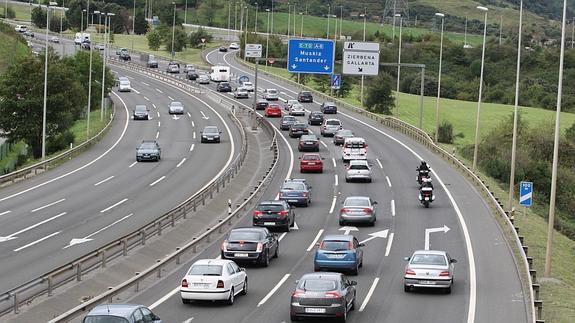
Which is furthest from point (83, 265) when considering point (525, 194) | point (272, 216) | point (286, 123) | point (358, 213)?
point (286, 123)

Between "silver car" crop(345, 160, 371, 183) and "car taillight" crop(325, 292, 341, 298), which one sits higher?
"car taillight" crop(325, 292, 341, 298)

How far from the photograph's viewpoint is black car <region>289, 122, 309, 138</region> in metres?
82.8

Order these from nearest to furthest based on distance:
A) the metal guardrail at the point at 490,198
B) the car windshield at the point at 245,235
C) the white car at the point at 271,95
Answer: the metal guardrail at the point at 490,198
the car windshield at the point at 245,235
the white car at the point at 271,95

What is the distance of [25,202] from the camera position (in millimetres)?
49844

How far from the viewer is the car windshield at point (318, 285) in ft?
83.8

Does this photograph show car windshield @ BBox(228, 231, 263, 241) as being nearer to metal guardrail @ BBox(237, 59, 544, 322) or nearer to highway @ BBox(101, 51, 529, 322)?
highway @ BBox(101, 51, 529, 322)

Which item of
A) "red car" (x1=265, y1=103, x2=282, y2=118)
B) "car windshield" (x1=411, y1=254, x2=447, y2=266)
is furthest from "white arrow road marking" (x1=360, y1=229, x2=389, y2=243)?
"red car" (x1=265, y1=103, x2=282, y2=118)

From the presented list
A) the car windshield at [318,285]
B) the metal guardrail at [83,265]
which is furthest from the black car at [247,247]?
the car windshield at [318,285]


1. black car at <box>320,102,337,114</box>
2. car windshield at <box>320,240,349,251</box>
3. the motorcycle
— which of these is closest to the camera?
car windshield at <box>320,240,349,251</box>

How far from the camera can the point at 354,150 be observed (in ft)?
228

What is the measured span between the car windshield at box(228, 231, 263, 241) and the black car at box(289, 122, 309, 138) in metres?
48.2

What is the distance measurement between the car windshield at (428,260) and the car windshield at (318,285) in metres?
5.53

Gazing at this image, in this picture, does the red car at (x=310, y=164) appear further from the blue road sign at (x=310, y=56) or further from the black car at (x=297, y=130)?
the blue road sign at (x=310, y=56)

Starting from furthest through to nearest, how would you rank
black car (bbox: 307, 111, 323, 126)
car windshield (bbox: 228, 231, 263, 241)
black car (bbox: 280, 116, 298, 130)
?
1. black car (bbox: 307, 111, 323, 126)
2. black car (bbox: 280, 116, 298, 130)
3. car windshield (bbox: 228, 231, 263, 241)
